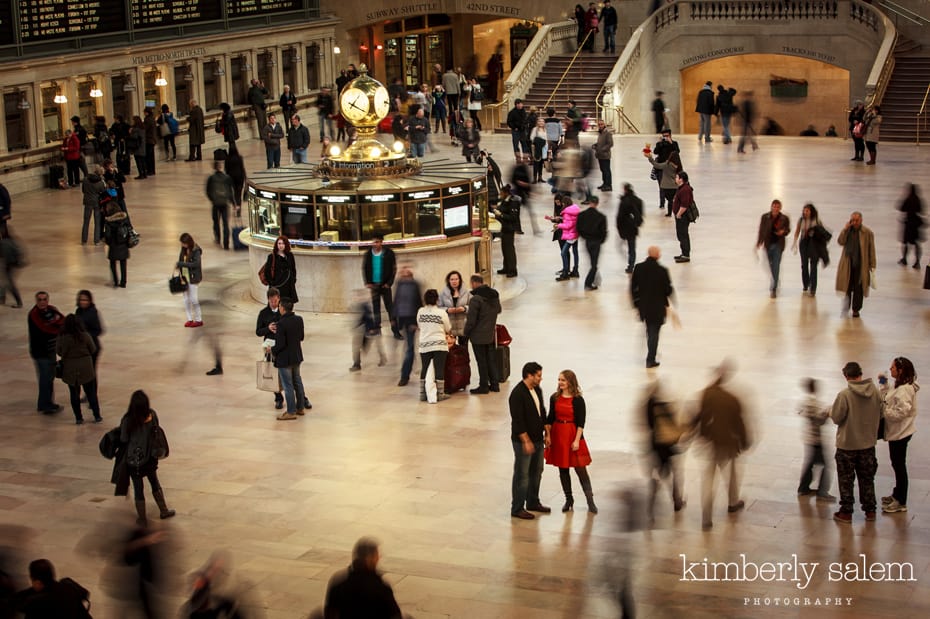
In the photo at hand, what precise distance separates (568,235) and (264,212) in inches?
171

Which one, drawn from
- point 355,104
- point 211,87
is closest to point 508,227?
point 355,104

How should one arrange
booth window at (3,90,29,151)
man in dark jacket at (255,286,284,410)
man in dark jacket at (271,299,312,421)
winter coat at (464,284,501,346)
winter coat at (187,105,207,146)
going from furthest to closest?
winter coat at (187,105,207,146) < booth window at (3,90,29,151) < winter coat at (464,284,501,346) < man in dark jacket at (255,286,284,410) < man in dark jacket at (271,299,312,421)

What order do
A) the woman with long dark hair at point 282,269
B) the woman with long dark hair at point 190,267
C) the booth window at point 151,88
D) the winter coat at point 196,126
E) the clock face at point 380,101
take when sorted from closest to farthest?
the woman with long dark hair at point 282,269 → the woman with long dark hair at point 190,267 → the clock face at point 380,101 → the winter coat at point 196,126 → the booth window at point 151,88

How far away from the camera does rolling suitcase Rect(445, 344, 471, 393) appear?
16.0m

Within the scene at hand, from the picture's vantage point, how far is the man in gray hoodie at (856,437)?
1198 cm

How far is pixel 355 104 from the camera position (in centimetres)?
2116

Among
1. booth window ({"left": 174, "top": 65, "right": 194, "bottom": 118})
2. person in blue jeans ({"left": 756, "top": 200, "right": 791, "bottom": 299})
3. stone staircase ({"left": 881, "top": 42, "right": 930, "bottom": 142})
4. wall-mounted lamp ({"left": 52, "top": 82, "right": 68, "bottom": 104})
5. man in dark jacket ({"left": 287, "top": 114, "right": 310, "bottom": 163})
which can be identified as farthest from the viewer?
booth window ({"left": 174, "top": 65, "right": 194, "bottom": 118})

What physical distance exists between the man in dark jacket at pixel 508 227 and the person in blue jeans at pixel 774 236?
3.62 m

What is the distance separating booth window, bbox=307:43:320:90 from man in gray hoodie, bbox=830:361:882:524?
33.2 metres

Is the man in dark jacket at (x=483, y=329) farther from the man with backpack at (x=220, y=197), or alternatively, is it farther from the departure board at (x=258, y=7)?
the departure board at (x=258, y=7)

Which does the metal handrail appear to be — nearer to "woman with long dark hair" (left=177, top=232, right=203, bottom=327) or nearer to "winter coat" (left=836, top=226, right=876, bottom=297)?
"winter coat" (left=836, top=226, right=876, bottom=297)

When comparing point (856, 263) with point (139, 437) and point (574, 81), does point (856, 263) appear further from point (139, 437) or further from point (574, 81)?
point (574, 81)

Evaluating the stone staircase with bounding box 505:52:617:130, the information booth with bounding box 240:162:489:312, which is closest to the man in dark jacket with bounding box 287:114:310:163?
the stone staircase with bounding box 505:52:617:130

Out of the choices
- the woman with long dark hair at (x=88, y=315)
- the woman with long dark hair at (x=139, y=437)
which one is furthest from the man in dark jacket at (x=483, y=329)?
the woman with long dark hair at (x=139, y=437)
